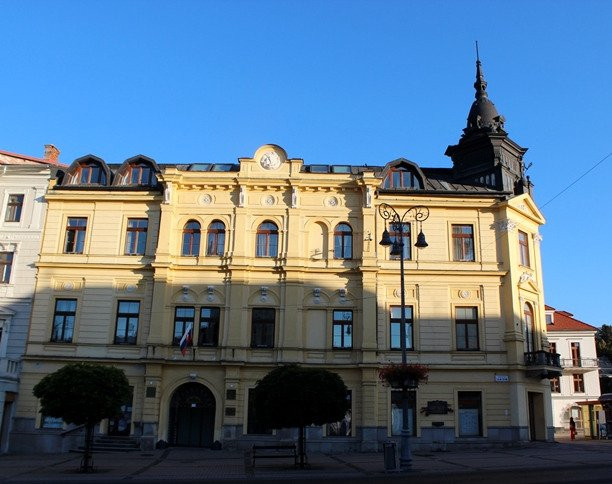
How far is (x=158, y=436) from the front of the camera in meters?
29.4

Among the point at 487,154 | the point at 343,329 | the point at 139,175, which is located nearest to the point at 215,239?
the point at 139,175

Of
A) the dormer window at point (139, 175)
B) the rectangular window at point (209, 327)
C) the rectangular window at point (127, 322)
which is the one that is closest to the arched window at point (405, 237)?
the rectangular window at point (209, 327)

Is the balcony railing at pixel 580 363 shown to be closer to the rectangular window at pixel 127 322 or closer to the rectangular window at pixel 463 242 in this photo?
the rectangular window at pixel 463 242

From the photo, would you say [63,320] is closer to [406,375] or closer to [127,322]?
[127,322]

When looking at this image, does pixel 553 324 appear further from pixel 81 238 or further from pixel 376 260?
pixel 81 238

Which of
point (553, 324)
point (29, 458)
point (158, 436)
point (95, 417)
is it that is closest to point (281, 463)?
point (95, 417)

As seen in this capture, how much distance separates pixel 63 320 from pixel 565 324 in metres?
45.2

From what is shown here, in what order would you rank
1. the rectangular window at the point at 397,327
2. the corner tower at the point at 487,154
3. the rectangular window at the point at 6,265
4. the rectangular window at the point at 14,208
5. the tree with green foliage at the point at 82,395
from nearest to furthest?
1. the tree with green foliage at the point at 82,395
2. the rectangular window at the point at 397,327
3. the rectangular window at the point at 6,265
4. the rectangular window at the point at 14,208
5. the corner tower at the point at 487,154

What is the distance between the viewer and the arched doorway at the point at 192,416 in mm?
29969

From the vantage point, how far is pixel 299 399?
2048 cm

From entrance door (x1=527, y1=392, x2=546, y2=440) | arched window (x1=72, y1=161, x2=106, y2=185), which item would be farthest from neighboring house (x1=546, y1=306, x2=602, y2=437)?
arched window (x1=72, y1=161, x2=106, y2=185)

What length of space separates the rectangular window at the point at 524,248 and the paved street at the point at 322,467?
32.2 ft

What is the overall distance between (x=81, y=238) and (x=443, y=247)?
19503 millimetres

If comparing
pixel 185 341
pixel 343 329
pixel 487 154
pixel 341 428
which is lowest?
pixel 341 428
